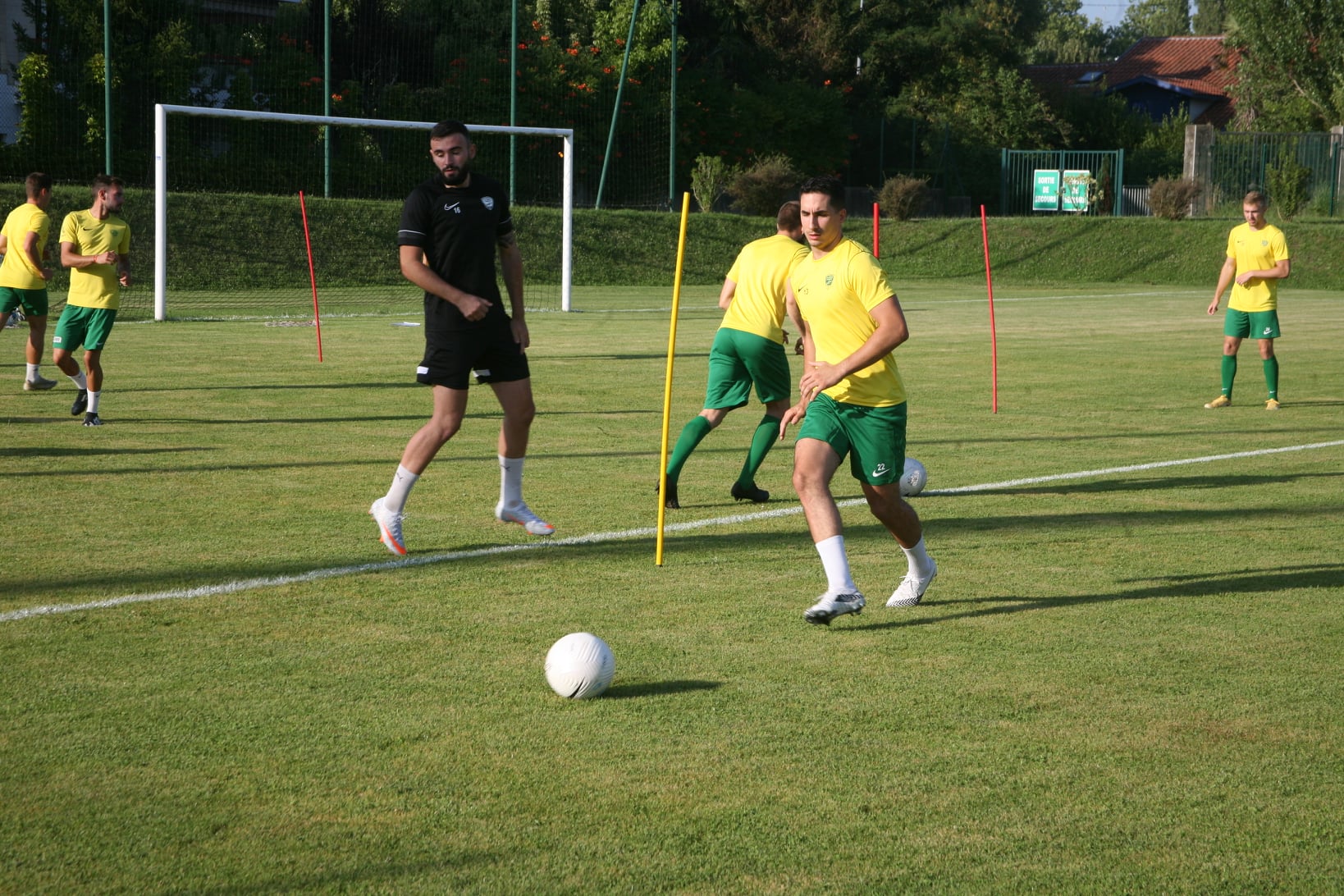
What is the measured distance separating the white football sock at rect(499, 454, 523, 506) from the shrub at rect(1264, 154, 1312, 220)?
39.6 meters

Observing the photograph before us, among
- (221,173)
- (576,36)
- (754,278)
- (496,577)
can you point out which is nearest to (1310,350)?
(754,278)

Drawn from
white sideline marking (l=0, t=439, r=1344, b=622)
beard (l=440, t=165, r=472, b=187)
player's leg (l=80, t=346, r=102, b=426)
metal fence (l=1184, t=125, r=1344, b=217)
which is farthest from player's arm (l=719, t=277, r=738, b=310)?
metal fence (l=1184, t=125, r=1344, b=217)

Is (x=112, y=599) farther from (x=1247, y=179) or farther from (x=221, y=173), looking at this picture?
(x=1247, y=179)

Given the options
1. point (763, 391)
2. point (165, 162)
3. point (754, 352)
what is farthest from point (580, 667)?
point (165, 162)

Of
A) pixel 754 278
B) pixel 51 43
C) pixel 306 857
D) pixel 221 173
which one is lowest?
pixel 306 857

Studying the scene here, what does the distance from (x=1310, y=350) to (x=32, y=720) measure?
19333 mm

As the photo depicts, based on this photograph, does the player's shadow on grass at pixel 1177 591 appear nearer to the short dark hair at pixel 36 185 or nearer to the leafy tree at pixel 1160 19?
the short dark hair at pixel 36 185

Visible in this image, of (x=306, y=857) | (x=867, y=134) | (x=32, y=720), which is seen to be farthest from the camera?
(x=867, y=134)

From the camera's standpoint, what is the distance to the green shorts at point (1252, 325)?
14.1m

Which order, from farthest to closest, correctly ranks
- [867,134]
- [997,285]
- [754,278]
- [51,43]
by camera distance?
1. [867,134]
2. [997,285]
3. [51,43]
4. [754,278]

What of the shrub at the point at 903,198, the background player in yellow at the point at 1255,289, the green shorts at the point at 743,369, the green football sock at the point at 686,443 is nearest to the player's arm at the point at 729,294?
the green shorts at the point at 743,369

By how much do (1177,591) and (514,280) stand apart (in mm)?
3895

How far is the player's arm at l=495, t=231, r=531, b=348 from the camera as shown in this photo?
25.5 feet

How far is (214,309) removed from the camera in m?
27.0
